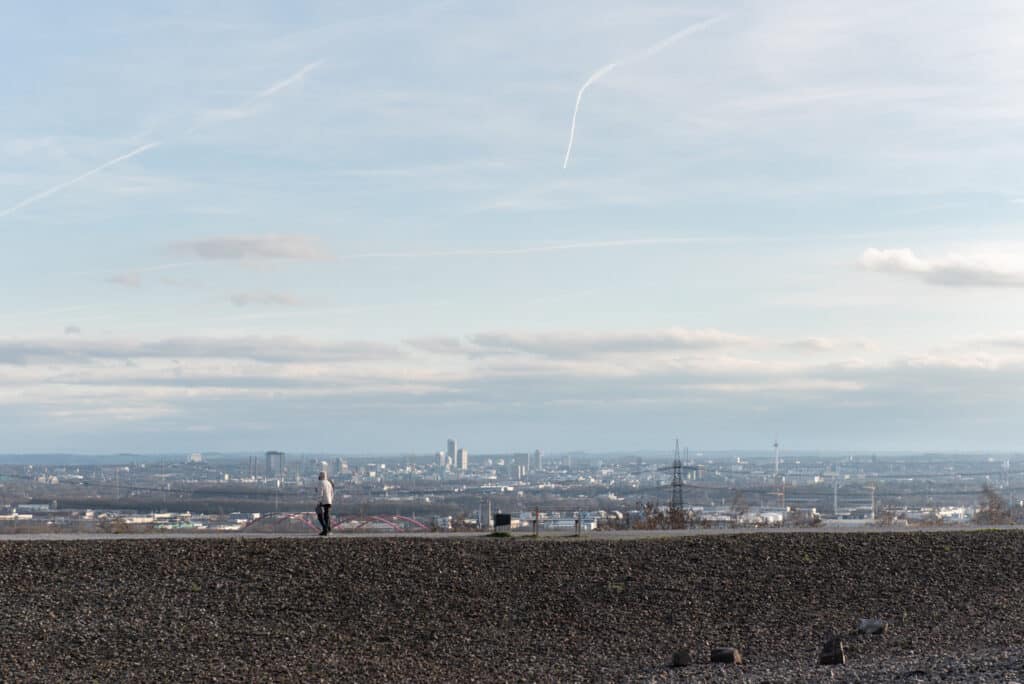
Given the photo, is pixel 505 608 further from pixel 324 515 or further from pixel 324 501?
pixel 324 515

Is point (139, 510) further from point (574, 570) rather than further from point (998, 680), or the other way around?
→ point (998, 680)

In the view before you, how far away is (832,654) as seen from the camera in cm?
1689

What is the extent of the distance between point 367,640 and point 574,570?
527 centimetres

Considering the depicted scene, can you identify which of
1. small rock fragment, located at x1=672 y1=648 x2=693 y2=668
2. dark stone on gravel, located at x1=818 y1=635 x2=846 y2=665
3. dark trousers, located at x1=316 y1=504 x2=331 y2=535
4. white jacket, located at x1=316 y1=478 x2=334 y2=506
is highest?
white jacket, located at x1=316 y1=478 x2=334 y2=506

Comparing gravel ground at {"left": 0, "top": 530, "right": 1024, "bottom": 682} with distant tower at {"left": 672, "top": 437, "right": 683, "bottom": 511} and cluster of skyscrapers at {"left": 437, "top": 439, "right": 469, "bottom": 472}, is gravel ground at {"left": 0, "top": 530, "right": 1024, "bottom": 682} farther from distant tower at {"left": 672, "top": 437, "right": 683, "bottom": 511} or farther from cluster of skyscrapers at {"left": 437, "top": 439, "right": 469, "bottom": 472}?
cluster of skyscrapers at {"left": 437, "top": 439, "right": 469, "bottom": 472}

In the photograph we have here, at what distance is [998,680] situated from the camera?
1424 centimetres

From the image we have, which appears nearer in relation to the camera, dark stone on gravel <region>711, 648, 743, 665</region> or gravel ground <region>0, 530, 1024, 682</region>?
gravel ground <region>0, 530, 1024, 682</region>

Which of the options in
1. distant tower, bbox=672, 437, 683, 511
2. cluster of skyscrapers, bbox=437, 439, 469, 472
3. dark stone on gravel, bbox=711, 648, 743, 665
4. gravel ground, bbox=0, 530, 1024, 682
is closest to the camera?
gravel ground, bbox=0, 530, 1024, 682

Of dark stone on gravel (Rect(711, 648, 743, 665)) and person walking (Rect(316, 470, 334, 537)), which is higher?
person walking (Rect(316, 470, 334, 537))

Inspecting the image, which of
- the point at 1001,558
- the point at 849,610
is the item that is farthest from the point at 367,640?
the point at 1001,558

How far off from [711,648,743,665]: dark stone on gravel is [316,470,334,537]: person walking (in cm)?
1177

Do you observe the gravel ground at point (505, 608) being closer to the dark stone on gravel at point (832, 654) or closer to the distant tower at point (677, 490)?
the dark stone on gravel at point (832, 654)

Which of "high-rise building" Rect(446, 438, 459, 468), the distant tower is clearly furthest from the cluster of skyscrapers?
the distant tower

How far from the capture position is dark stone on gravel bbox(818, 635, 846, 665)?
663 inches
